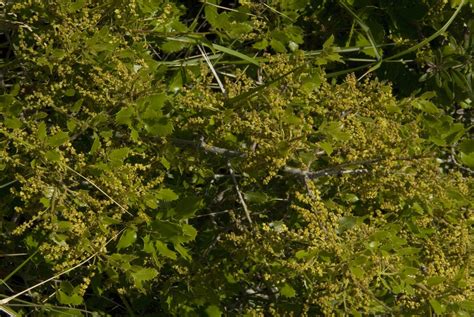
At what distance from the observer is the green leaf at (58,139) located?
193 centimetres

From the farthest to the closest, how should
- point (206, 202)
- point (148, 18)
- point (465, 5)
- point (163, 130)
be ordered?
point (465, 5)
point (206, 202)
point (148, 18)
point (163, 130)

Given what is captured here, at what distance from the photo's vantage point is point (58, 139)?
1.94m

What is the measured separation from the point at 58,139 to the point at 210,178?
601 millimetres

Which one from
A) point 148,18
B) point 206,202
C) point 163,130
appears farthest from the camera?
point 206,202

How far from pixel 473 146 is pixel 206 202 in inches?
34.1

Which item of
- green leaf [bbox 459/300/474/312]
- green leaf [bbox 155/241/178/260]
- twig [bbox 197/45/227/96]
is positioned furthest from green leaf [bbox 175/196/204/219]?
green leaf [bbox 459/300/474/312]

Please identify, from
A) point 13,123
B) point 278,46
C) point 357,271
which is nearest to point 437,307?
point 357,271

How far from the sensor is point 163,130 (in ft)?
6.70

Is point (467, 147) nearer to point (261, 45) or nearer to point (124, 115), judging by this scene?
point (261, 45)

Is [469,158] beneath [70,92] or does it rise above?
beneath

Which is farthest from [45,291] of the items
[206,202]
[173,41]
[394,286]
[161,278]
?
[394,286]

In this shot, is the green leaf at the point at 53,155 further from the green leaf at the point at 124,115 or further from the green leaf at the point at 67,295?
the green leaf at the point at 67,295

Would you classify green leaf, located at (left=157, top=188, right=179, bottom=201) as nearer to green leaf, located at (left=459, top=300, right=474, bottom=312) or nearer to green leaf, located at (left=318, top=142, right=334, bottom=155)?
green leaf, located at (left=318, top=142, right=334, bottom=155)

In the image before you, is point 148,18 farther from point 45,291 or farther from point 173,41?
point 45,291
